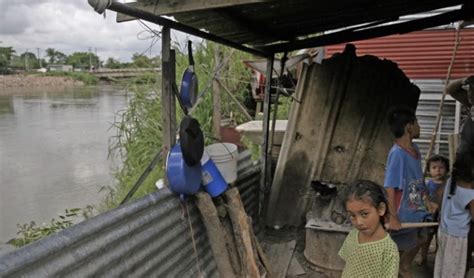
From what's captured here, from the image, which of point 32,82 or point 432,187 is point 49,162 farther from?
point 32,82

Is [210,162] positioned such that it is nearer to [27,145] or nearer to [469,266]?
[469,266]

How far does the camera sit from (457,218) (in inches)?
93.7

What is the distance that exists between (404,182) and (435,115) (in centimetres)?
456

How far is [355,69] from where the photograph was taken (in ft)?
13.2

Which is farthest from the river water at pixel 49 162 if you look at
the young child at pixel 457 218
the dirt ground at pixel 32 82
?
the dirt ground at pixel 32 82

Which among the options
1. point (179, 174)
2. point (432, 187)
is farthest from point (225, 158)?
point (432, 187)

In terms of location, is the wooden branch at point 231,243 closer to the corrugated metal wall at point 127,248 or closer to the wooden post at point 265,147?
the corrugated metal wall at point 127,248

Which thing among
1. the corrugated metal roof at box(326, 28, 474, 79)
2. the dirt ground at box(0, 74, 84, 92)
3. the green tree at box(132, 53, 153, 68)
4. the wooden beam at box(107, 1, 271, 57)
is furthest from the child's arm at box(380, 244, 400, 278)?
the dirt ground at box(0, 74, 84, 92)

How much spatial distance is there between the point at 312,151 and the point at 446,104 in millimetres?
3383

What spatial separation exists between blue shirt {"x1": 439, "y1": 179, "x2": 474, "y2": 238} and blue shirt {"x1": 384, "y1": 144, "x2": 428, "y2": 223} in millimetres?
124

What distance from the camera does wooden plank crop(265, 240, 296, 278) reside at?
3.24 m

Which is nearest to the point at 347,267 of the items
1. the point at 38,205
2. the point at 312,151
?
the point at 312,151

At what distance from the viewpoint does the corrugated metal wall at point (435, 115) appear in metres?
6.23

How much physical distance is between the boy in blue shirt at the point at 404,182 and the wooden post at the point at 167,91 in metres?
1.28
